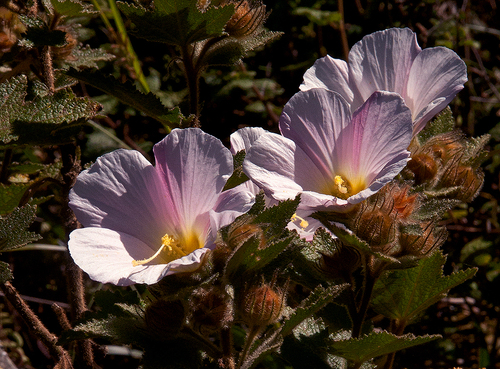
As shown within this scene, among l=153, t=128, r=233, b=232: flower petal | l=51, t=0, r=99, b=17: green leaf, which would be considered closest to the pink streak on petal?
l=153, t=128, r=233, b=232: flower petal

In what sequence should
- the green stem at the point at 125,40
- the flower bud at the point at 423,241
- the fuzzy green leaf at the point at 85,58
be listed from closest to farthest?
the flower bud at the point at 423,241, the fuzzy green leaf at the point at 85,58, the green stem at the point at 125,40

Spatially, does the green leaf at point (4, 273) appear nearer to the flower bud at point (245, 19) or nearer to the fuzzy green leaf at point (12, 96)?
the fuzzy green leaf at point (12, 96)

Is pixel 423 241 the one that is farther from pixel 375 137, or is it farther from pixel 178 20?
pixel 178 20

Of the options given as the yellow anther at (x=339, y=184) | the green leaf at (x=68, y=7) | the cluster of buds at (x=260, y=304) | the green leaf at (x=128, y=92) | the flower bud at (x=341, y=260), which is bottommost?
the flower bud at (x=341, y=260)

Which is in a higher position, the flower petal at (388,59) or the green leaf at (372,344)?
the flower petal at (388,59)

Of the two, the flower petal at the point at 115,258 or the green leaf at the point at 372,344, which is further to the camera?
the green leaf at the point at 372,344

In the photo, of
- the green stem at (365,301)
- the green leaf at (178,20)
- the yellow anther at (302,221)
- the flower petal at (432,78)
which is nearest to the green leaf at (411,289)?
the green stem at (365,301)

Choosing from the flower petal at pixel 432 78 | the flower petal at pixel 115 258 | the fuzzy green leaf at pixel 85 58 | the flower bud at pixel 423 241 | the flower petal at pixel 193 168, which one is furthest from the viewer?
the fuzzy green leaf at pixel 85 58

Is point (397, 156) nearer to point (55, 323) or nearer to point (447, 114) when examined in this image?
point (447, 114)

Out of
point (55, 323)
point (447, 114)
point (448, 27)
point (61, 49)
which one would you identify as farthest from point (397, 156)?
point (448, 27)
